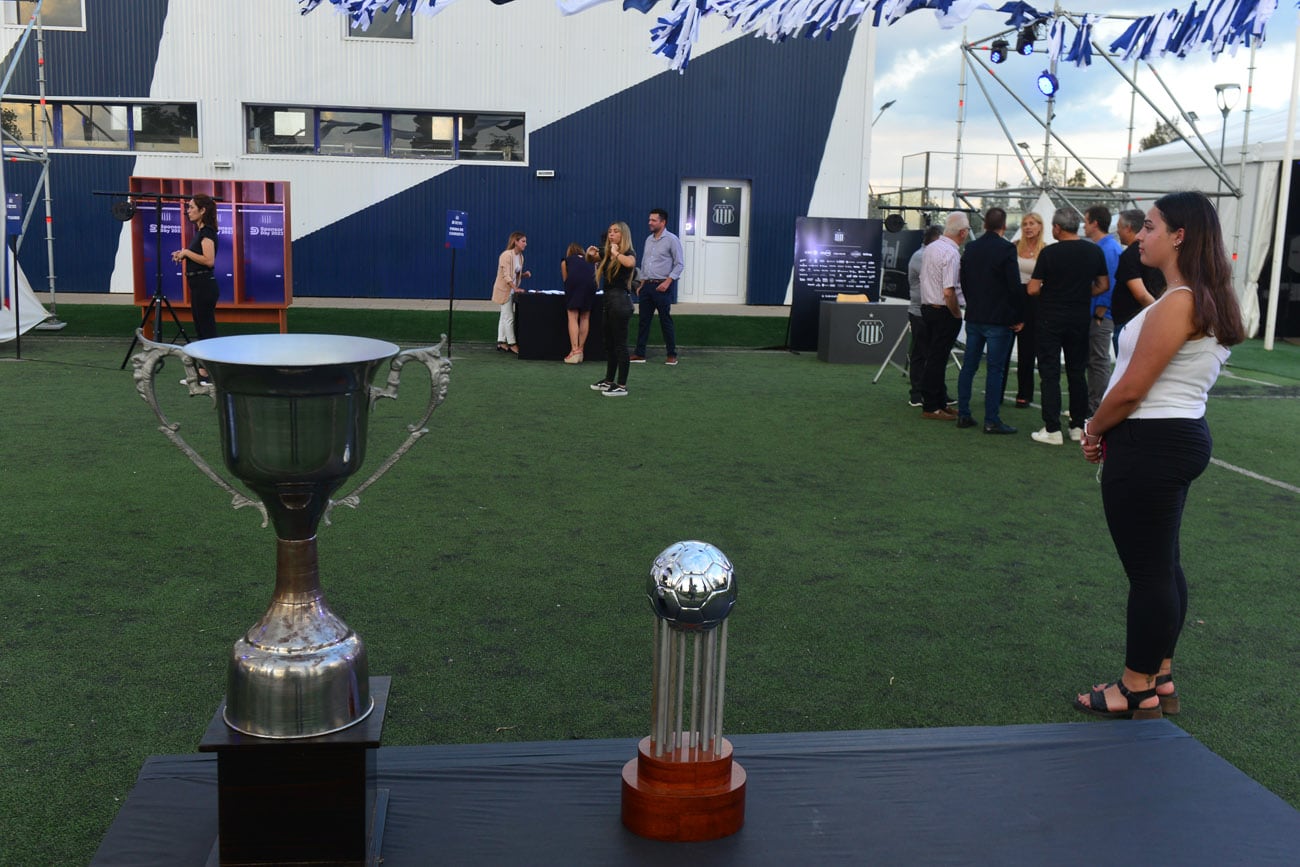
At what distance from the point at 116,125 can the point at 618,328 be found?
1201 cm

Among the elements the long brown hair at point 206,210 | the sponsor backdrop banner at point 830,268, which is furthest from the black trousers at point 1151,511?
the sponsor backdrop banner at point 830,268

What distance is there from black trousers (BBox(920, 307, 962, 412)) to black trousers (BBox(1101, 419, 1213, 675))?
5.33m

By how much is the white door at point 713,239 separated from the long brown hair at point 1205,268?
15.7 m

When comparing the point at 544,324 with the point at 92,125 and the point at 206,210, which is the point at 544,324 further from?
the point at 92,125

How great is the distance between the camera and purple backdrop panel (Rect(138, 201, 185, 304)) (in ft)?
41.3

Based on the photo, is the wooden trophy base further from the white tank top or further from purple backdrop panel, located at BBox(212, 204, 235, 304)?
purple backdrop panel, located at BBox(212, 204, 235, 304)

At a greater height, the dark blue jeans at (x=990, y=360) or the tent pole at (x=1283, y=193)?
the tent pole at (x=1283, y=193)

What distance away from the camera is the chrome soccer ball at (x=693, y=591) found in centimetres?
218

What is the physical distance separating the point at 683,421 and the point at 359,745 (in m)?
6.50

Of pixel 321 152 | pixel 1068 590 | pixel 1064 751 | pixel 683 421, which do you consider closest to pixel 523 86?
pixel 321 152

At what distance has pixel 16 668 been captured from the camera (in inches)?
141

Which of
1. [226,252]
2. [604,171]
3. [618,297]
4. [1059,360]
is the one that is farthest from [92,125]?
[1059,360]

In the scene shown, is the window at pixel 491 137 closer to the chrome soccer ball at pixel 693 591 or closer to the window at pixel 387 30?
the window at pixel 387 30

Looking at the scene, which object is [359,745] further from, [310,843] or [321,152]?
[321,152]
